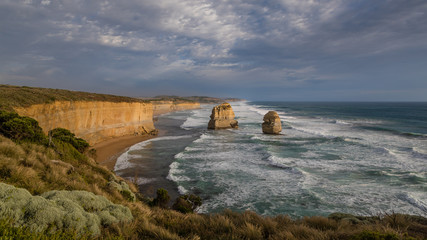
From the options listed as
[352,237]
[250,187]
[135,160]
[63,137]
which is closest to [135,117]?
[135,160]

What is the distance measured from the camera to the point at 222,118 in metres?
41.9

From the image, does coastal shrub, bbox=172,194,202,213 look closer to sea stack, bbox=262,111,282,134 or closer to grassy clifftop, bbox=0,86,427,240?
grassy clifftop, bbox=0,86,427,240

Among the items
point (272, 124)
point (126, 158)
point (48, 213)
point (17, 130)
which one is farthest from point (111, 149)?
point (272, 124)

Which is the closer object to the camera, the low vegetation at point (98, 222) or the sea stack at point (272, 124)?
the low vegetation at point (98, 222)

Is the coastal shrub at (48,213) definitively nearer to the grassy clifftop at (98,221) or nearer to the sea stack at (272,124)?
the grassy clifftop at (98,221)

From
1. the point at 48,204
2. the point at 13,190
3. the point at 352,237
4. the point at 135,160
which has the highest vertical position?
the point at 13,190

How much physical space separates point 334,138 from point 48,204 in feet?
107

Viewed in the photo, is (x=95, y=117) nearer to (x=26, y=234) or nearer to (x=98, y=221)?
(x=98, y=221)

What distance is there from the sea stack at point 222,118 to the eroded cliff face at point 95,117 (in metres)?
11.3

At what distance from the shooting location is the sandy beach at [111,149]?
20.7 meters

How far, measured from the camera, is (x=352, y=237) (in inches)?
193

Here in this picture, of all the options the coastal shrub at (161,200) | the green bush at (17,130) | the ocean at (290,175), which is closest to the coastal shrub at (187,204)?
the ocean at (290,175)

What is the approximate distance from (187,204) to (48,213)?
7548mm

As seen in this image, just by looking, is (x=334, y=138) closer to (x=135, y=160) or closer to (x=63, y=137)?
(x=135, y=160)
